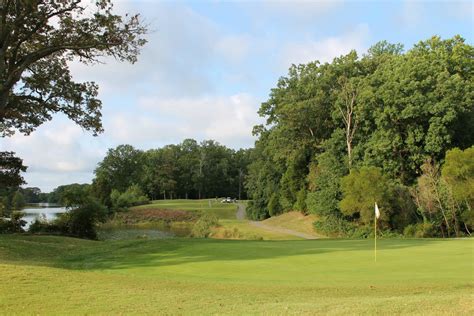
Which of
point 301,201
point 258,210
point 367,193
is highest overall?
point 367,193

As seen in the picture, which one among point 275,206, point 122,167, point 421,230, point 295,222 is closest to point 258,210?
point 275,206

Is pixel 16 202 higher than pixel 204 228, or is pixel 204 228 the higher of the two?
pixel 16 202

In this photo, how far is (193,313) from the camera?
8.63m

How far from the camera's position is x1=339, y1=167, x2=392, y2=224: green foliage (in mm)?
38781

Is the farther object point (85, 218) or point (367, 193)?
point (367, 193)

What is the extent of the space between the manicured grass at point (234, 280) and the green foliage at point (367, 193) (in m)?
17.3

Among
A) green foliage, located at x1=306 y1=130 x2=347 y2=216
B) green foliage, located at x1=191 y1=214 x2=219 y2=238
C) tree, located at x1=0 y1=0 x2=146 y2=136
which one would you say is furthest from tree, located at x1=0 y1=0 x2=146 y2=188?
green foliage, located at x1=306 y1=130 x2=347 y2=216

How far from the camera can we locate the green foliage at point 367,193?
1527 inches

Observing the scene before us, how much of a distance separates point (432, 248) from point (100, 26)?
19.1 meters

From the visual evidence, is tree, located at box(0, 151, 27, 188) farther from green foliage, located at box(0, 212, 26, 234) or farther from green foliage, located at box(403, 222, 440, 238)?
green foliage, located at box(403, 222, 440, 238)

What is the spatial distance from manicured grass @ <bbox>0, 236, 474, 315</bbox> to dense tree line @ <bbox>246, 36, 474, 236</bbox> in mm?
19250

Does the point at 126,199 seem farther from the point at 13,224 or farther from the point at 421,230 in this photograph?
the point at 421,230

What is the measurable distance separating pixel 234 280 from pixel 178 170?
111m

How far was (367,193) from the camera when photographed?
38.9m
